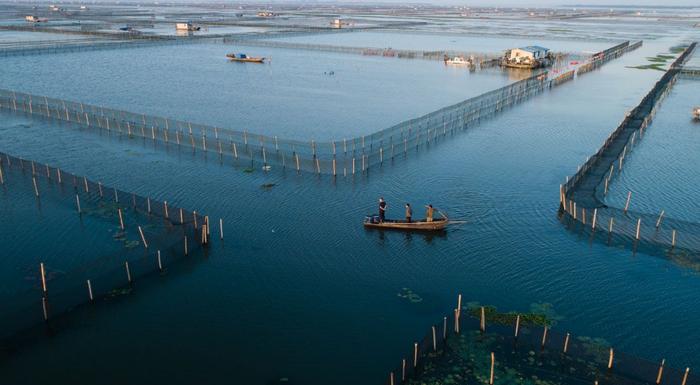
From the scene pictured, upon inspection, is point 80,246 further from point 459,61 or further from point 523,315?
point 459,61

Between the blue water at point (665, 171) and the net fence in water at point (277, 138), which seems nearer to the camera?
the blue water at point (665, 171)

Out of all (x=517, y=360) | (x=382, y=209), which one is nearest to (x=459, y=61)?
(x=382, y=209)

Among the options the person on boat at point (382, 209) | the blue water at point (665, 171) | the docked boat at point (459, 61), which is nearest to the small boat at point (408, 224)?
the person on boat at point (382, 209)

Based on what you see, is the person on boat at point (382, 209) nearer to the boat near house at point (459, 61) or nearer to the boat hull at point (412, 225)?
the boat hull at point (412, 225)

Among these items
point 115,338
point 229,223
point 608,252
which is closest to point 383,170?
point 229,223

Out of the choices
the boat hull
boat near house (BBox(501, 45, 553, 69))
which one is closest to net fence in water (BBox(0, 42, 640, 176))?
the boat hull

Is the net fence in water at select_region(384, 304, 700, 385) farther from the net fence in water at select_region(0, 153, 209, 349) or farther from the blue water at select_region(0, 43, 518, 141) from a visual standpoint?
the blue water at select_region(0, 43, 518, 141)
